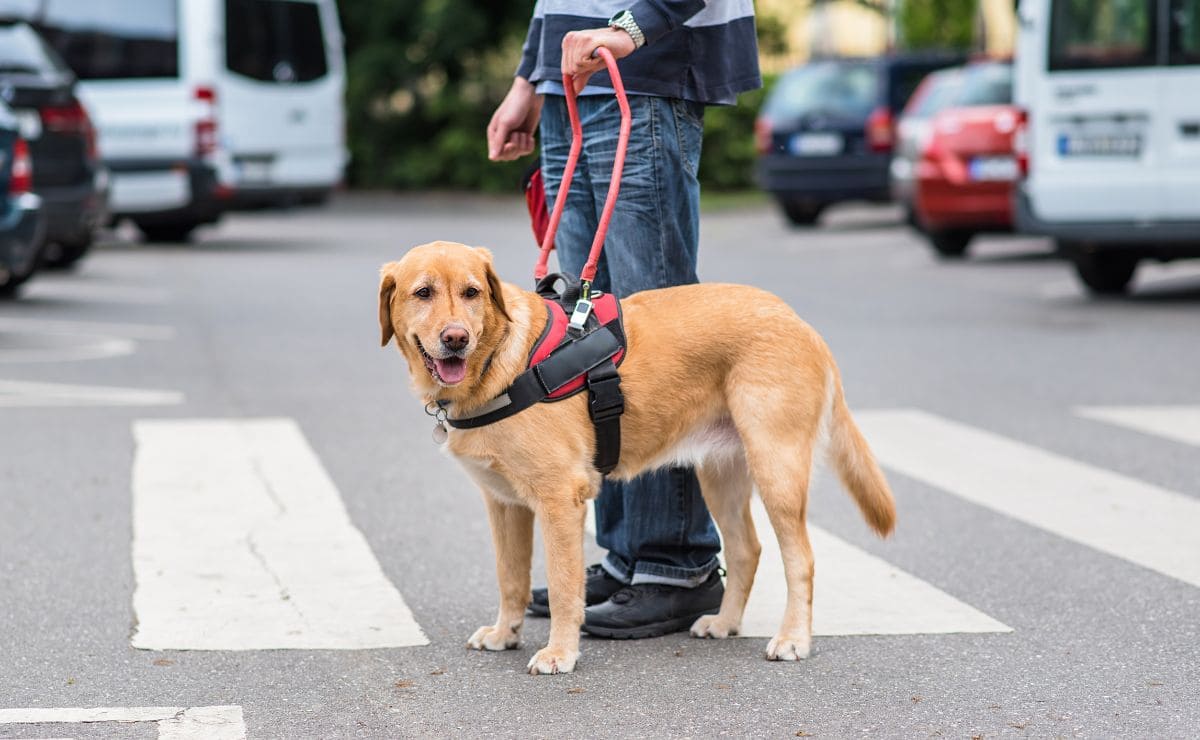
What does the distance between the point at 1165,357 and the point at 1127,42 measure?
10.1ft

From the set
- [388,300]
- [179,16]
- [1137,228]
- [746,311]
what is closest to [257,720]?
[388,300]

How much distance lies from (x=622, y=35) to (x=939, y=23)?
26636mm

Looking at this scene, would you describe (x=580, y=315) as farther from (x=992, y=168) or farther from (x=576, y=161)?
(x=992, y=168)

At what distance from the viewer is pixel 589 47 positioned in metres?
4.25

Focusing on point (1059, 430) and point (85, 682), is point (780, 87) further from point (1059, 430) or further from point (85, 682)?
point (85, 682)

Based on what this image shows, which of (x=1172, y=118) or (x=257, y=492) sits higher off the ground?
(x=1172, y=118)

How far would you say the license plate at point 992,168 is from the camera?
1548 centimetres

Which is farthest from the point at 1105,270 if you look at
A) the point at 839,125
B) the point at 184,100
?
the point at 184,100

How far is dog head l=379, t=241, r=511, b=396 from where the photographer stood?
398cm

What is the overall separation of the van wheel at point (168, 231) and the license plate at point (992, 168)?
28.1 feet

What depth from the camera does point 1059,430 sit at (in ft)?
25.0

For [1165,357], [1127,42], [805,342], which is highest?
[1127,42]

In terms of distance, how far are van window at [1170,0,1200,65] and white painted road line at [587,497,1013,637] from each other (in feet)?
24.7

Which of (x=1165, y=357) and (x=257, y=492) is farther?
→ (x=1165, y=357)
